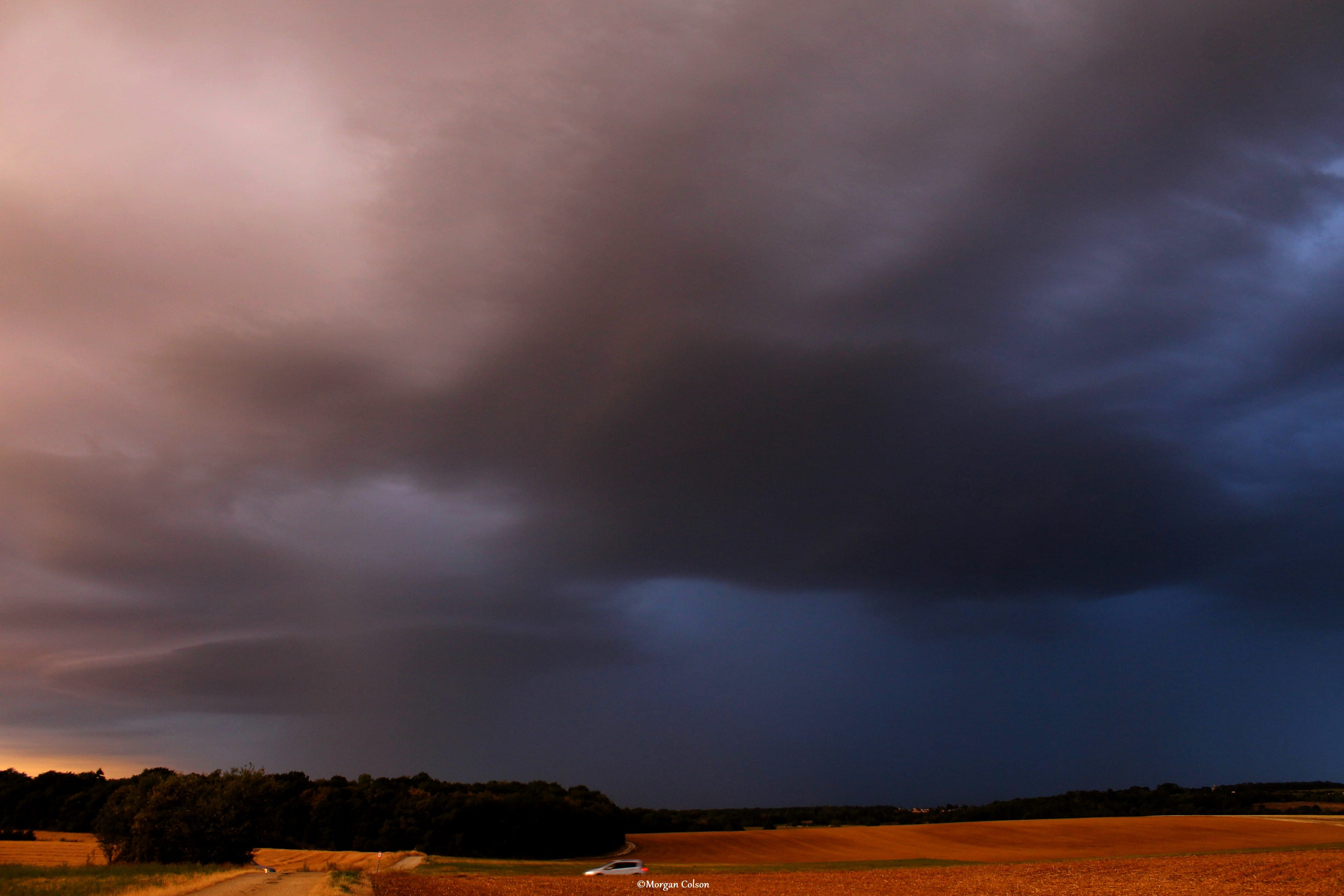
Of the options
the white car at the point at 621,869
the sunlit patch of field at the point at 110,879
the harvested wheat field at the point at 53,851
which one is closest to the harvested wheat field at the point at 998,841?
the white car at the point at 621,869

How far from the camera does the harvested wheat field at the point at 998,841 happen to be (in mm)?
80312


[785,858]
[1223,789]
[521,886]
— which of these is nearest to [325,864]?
[521,886]

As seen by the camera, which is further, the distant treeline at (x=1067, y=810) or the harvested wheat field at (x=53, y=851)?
the distant treeline at (x=1067, y=810)

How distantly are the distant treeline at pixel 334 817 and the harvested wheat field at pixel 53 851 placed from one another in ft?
11.6

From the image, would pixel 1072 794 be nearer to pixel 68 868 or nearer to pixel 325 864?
pixel 325 864

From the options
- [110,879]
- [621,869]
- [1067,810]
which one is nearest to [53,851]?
[110,879]

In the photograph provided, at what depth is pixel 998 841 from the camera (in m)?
97.2

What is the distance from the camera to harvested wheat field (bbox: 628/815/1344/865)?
3162 inches

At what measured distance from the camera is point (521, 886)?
50312 millimetres

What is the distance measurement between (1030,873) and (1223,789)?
162389 millimetres

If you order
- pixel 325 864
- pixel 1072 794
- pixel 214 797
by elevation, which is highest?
pixel 214 797

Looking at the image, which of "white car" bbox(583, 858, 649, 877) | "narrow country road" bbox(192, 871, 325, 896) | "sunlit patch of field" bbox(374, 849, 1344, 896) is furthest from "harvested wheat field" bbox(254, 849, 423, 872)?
"white car" bbox(583, 858, 649, 877)

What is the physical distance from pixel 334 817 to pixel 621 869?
44645 mm

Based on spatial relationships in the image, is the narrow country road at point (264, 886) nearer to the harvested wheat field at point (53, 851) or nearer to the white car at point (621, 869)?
the white car at point (621, 869)
